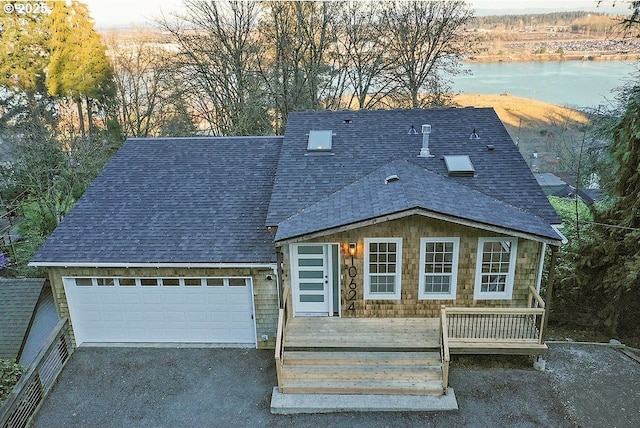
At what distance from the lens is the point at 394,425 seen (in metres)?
8.38

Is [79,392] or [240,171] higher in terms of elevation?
[240,171]

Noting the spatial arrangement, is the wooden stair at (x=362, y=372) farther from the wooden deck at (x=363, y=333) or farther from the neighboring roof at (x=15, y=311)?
the neighboring roof at (x=15, y=311)

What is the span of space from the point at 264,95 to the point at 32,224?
12.2 metres

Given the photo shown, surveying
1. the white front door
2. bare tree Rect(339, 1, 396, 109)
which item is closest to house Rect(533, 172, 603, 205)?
bare tree Rect(339, 1, 396, 109)

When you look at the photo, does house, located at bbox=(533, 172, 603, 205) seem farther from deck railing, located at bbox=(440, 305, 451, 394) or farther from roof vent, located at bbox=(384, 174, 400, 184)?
deck railing, located at bbox=(440, 305, 451, 394)

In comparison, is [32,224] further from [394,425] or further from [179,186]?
[394,425]

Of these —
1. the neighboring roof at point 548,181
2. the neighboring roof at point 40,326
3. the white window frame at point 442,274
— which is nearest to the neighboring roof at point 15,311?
the neighboring roof at point 40,326

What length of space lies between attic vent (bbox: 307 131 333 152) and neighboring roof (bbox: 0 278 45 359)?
8.36m

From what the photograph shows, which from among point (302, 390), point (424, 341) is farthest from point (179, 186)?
point (424, 341)

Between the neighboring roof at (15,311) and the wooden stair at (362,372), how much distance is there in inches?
285

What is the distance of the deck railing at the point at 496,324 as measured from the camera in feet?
31.1

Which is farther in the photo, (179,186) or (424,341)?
(179,186)

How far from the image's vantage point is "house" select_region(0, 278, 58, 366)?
11.6 metres

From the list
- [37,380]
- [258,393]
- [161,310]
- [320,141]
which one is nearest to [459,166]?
[320,141]
